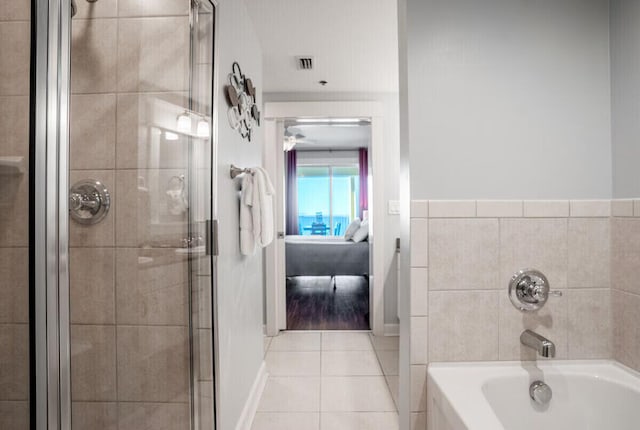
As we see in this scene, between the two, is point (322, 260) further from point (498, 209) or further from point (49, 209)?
point (49, 209)

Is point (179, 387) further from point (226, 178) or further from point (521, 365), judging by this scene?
point (521, 365)

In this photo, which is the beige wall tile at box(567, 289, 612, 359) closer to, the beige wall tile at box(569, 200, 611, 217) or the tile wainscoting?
the tile wainscoting

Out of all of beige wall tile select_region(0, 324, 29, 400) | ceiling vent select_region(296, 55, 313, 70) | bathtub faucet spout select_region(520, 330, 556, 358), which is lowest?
bathtub faucet spout select_region(520, 330, 556, 358)

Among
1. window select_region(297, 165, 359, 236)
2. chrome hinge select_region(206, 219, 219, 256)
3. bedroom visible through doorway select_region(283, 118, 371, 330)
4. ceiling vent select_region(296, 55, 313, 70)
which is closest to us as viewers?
chrome hinge select_region(206, 219, 219, 256)

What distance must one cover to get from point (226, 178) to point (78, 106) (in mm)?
879

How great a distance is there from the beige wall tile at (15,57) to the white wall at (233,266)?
0.88m

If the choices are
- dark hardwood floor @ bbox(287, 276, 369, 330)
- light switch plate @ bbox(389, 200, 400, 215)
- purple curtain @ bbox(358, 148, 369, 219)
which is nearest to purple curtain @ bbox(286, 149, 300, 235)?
purple curtain @ bbox(358, 148, 369, 219)

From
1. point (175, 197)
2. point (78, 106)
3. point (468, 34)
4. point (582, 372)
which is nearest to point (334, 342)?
point (582, 372)

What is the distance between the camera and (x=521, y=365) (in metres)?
1.30

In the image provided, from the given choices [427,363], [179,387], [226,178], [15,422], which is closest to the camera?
[15,422]

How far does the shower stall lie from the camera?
600 millimetres

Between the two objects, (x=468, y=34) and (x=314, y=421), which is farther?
(x=314, y=421)

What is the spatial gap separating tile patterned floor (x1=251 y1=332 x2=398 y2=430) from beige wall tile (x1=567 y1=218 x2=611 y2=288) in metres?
1.22

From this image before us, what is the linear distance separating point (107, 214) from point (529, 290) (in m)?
1.41
